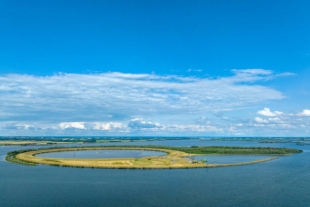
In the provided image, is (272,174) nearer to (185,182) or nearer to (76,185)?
(185,182)

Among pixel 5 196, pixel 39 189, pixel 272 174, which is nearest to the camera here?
pixel 5 196

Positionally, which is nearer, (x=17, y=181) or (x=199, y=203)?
(x=199, y=203)

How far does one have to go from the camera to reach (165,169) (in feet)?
315

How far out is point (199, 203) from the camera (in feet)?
184

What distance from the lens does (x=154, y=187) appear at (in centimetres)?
6881

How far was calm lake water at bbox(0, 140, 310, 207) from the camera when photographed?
189 feet

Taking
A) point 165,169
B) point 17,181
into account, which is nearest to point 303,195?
point 165,169

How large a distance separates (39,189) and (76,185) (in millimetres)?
8549

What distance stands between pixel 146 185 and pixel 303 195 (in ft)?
118

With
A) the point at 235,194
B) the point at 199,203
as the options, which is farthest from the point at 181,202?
the point at 235,194

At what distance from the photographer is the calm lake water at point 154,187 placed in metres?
57.6

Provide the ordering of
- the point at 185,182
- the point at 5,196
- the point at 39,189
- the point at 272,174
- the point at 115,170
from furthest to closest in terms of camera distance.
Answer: the point at 115,170 < the point at 272,174 < the point at 185,182 < the point at 39,189 < the point at 5,196

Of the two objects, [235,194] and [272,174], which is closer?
[235,194]

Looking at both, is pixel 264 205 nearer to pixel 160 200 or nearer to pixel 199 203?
pixel 199 203
